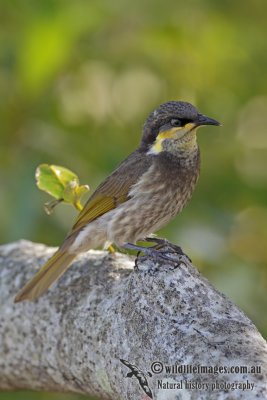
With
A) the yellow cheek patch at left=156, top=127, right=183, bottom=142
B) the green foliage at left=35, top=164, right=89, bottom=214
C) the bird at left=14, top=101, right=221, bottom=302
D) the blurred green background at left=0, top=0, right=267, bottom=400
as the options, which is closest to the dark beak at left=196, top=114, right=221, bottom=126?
the bird at left=14, top=101, right=221, bottom=302

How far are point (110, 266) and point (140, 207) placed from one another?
0.49m

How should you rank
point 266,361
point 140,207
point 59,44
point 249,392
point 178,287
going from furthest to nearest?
point 59,44 → point 140,207 → point 178,287 → point 266,361 → point 249,392

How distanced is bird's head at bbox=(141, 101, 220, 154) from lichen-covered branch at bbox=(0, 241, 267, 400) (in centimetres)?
56

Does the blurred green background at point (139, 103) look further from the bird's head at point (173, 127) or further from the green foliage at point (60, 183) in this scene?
the green foliage at point (60, 183)

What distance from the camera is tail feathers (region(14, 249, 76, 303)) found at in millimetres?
3611

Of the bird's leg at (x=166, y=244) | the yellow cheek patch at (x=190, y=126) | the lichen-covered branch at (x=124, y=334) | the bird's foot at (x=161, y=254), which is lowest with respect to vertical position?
the lichen-covered branch at (x=124, y=334)

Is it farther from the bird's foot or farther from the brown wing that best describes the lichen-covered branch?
the brown wing

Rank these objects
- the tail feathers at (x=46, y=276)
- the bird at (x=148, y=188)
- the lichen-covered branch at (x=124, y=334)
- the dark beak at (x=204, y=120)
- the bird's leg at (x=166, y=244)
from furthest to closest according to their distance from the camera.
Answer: the bird at (x=148, y=188)
the dark beak at (x=204, y=120)
the tail feathers at (x=46, y=276)
the bird's leg at (x=166, y=244)
the lichen-covered branch at (x=124, y=334)

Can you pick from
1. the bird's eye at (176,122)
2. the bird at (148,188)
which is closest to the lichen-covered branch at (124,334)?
the bird at (148,188)

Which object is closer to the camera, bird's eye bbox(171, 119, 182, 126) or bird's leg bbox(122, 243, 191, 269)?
bird's leg bbox(122, 243, 191, 269)

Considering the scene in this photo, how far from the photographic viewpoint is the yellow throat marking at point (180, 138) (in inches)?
156

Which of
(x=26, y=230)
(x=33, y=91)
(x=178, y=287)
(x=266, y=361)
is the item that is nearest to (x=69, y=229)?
(x=26, y=230)

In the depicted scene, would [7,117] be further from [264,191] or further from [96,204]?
[264,191]

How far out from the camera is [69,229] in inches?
165
